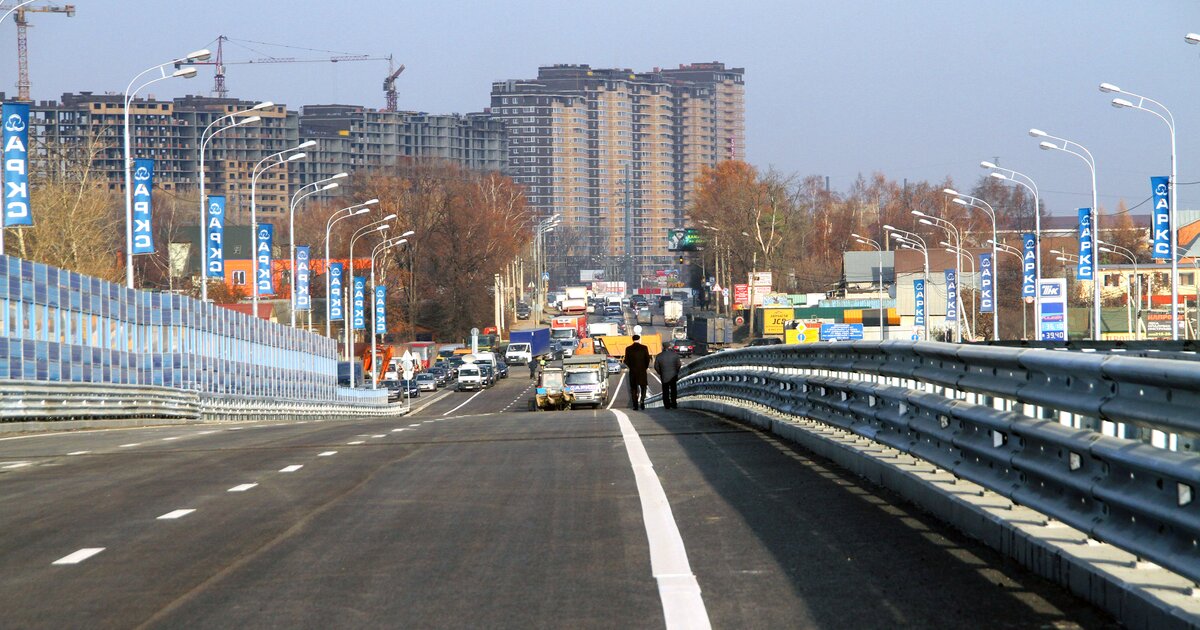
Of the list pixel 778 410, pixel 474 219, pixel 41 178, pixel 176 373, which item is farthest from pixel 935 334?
pixel 778 410

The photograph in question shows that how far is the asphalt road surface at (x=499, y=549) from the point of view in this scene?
6.35 metres

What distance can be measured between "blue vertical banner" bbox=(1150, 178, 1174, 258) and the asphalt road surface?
3563 cm

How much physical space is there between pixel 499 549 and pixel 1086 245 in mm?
46793

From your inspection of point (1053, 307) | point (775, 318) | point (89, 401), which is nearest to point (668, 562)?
point (89, 401)

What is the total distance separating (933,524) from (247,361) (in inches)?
1627

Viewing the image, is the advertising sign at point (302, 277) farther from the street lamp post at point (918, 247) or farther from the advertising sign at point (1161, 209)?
the advertising sign at point (1161, 209)

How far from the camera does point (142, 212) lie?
1490 inches

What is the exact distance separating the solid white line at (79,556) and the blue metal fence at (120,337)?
19.3m

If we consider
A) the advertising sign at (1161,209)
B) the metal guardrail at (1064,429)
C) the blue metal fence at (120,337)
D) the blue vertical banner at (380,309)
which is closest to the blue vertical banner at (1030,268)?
the advertising sign at (1161,209)

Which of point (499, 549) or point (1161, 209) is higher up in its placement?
point (1161, 209)

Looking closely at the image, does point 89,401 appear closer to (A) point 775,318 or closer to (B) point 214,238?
(B) point 214,238

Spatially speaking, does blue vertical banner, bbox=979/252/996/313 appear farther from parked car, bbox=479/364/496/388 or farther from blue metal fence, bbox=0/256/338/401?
parked car, bbox=479/364/496/388

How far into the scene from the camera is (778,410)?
18.1 meters

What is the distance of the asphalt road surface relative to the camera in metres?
6.35
